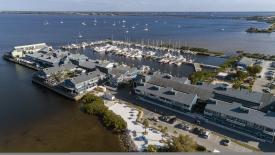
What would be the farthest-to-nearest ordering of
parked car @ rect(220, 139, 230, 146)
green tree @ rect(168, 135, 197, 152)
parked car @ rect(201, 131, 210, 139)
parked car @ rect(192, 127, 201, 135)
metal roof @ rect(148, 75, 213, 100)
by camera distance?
metal roof @ rect(148, 75, 213, 100) → parked car @ rect(192, 127, 201, 135) → parked car @ rect(201, 131, 210, 139) → parked car @ rect(220, 139, 230, 146) → green tree @ rect(168, 135, 197, 152)

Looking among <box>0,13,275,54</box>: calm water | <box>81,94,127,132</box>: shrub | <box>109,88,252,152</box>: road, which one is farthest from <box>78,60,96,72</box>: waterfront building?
<box>0,13,275,54</box>: calm water

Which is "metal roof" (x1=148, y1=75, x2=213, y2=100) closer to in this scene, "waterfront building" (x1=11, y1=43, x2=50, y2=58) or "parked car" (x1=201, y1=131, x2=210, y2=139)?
"parked car" (x1=201, y1=131, x2=210, y2=139)

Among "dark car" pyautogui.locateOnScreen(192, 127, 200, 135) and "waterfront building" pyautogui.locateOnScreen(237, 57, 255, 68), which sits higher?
"waterfront building" pyautogui.locateOnScreen(237, 57, 255, 68)

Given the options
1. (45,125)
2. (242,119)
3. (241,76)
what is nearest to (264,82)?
(241,76)

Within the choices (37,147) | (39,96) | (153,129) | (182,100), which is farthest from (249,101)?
(39,96)

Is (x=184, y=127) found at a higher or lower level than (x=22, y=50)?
lower

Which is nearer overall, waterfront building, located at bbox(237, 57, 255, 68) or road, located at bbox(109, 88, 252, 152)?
road, located at bbox(109, 88, 252, 152)

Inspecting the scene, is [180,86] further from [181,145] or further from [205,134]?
[181,145]

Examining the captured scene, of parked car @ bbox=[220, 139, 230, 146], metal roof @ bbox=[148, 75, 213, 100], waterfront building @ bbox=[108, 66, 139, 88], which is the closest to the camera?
parked car @ bbox=[220, 139, 230, 146]
